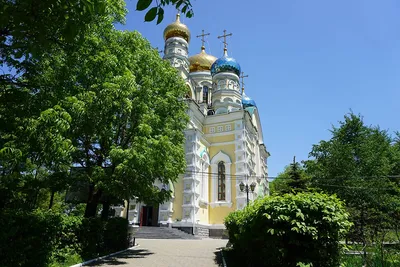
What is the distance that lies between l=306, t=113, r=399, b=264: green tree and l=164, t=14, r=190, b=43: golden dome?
18.4m

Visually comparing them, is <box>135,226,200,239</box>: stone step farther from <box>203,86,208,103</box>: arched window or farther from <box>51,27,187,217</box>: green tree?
<box>203,86,208,103</box>: arched window

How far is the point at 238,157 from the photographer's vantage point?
27031 mm

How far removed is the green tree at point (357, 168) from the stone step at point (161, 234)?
34.2 ft

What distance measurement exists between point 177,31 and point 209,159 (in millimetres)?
14852

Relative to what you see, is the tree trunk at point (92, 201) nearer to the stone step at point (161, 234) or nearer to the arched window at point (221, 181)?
the stone step at point (161, 234)

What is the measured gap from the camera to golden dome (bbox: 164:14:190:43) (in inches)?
1277

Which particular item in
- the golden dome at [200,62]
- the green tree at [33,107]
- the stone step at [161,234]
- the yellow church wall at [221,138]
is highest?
the golden dome at [200,62]

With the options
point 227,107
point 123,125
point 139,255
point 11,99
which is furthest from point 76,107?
point 227,107

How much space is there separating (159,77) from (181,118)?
2.22 metres

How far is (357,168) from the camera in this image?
23.4 m

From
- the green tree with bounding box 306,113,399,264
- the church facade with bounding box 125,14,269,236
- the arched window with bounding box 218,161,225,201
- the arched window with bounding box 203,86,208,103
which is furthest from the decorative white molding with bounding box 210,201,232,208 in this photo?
the arched window with bounding box 203,86,208,103

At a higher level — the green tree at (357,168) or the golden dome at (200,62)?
the golden dome at (200,62)

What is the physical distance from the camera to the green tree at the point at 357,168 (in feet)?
66.9

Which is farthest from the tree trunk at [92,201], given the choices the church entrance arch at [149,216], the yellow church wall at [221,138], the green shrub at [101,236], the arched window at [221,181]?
the yellow church wall at [221,138]
